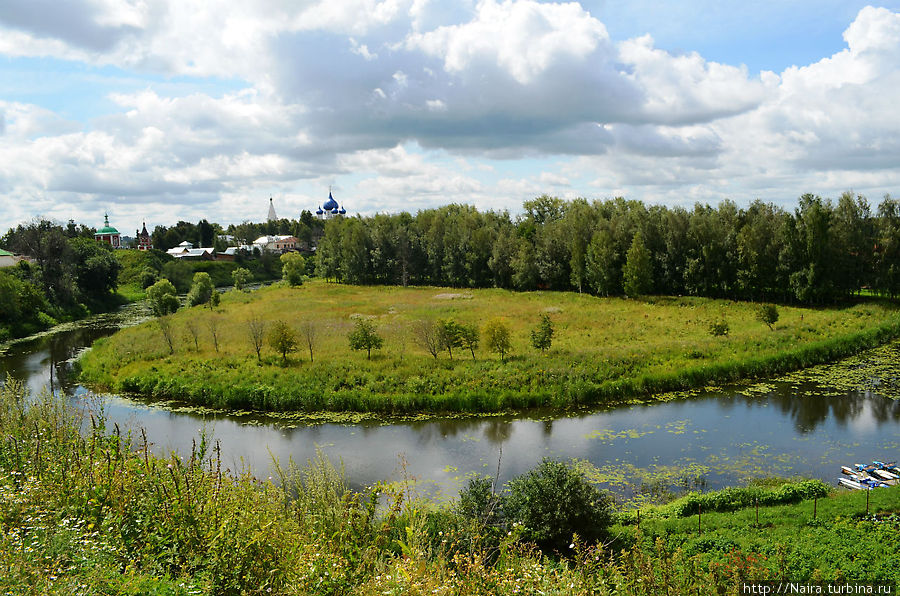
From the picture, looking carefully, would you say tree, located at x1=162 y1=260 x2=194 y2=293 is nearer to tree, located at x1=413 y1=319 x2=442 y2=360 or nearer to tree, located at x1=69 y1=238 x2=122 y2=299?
tree, located at x1=69 y1=238 x2=122 y2=299

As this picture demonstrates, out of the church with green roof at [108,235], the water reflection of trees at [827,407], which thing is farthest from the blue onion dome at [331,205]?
the water reflection of trees at [827,407]

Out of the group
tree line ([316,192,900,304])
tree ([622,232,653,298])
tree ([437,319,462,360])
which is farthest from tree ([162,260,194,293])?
tree ([437,319,462,360])

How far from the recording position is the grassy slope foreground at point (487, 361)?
28422 millimetres

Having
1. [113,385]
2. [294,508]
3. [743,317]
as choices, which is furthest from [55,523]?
[743,317]

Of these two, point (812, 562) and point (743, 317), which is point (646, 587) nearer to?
point (812, 562)

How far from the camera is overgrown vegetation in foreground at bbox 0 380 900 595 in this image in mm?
6543

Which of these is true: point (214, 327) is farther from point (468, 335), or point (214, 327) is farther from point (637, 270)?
Result: point (637, 270)

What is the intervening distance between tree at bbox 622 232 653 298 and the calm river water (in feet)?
94.4

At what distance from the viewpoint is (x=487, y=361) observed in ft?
105

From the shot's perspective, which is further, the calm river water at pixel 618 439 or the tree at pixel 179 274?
the tree at pixel 179 274

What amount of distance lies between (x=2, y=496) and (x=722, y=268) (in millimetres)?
61291

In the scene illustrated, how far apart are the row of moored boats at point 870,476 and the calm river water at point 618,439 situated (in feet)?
2.03

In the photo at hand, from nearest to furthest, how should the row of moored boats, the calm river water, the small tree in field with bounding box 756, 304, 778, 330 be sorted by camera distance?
the row of moored boats < the calm river water < the small tree in field with bounding box 756, 304, 778, 330

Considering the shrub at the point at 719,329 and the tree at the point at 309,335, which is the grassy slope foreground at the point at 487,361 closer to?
the tree at the point at 309,335
